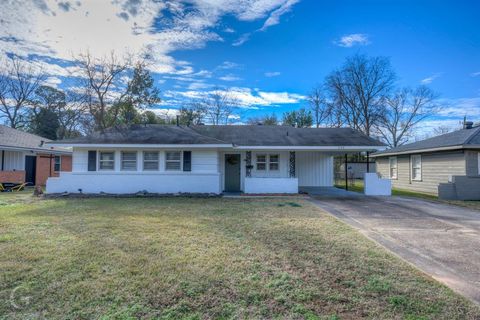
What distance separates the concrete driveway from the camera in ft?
12.4

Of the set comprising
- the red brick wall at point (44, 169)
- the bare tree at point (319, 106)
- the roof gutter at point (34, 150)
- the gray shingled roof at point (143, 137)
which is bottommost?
the red brick wall at point (44, 169)

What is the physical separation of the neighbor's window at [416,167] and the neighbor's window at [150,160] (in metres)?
15.8

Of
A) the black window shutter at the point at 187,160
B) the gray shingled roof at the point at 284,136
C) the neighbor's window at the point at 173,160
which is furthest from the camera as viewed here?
the gray shingled roof at the point at 284,136

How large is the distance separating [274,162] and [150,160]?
6580 millimetres

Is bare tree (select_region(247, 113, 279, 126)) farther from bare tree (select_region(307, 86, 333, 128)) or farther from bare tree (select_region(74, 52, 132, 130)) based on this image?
bare tree (select_region(74, 52, 132, 130))

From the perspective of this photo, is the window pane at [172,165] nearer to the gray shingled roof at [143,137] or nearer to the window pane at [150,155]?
the window pane at [150,155]

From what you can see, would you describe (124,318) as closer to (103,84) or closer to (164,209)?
(164,209)

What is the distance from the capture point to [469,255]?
4582mm

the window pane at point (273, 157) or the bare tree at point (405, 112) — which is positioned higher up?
the bare tree at point (405, 112)

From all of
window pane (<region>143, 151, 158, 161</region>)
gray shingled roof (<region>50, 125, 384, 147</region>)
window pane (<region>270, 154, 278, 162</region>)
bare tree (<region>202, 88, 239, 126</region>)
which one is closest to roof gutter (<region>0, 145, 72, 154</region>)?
gray shingled roof (<region>50, 125, 384, 147</region>)

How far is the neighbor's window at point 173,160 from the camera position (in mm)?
12984

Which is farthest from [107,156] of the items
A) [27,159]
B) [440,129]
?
[440,129]

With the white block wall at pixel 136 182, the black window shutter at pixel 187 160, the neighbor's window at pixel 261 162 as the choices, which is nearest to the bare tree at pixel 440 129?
the neighbor's window at pixel 261 162

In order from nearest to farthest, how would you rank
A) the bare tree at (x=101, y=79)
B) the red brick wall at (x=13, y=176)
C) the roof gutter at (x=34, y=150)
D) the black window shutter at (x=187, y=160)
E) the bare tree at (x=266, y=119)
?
the black window shutter at (x=187, y=160)
the red brick wall at (x=13, y=176)
the roof gutter at (x=34, y=150)
the bare tree at (x=101, y=79)
the bare tree at (x=266, y=119)
